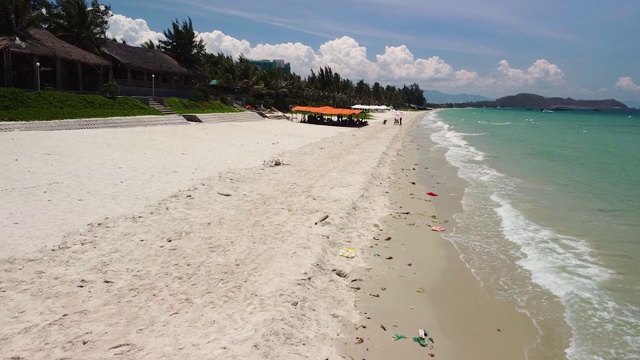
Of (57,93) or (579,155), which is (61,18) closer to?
(57,93)

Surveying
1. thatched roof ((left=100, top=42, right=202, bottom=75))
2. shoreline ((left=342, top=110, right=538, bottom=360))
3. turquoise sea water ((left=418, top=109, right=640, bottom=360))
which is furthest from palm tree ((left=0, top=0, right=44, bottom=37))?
shoreline ((left=342, top=110, right=538, bottom=360))

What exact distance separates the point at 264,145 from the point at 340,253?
14286 millimetres

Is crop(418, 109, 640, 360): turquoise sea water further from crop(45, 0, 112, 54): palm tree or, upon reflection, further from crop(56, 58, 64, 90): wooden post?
crop(45, 0, 112, 54): palm tree

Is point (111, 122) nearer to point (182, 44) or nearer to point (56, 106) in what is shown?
point (56, 106)

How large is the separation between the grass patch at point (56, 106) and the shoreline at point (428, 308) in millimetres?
18365

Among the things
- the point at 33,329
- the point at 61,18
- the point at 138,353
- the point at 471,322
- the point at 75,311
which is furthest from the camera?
the point at 61,18

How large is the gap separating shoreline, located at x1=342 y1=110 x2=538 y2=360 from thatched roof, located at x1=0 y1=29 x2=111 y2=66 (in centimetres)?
2323

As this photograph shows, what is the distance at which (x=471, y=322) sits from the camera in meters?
5.29

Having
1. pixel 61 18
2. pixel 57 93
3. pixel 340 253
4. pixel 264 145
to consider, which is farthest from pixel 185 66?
pixel 340 253

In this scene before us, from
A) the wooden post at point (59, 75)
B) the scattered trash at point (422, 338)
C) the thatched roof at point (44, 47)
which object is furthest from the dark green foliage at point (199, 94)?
the scattered trash at point (422, 338)

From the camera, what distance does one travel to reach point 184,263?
19.5 feet

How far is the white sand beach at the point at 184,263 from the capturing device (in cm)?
418

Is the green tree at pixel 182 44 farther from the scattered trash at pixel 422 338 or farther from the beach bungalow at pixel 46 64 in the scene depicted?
the scattered trash at pixel 422 338

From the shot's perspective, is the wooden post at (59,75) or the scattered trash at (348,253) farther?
the wooden post at (59,75)
